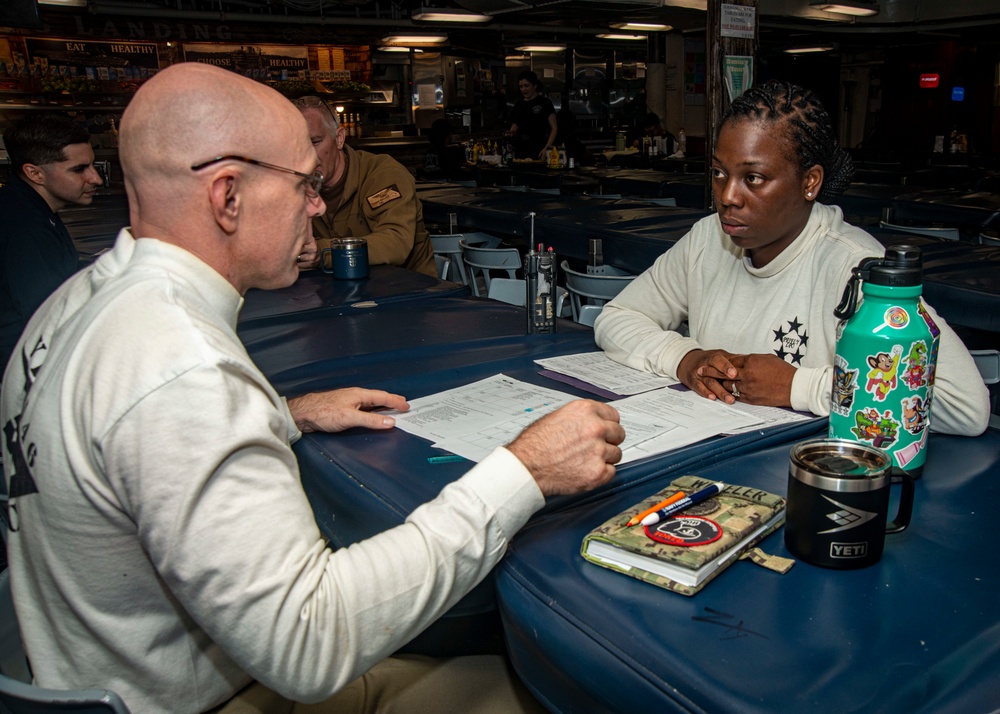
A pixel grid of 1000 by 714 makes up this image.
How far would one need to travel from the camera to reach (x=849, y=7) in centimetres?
907

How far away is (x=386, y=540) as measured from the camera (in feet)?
3.15

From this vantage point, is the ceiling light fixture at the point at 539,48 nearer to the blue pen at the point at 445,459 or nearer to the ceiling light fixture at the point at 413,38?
the ceiling light fixture at the point at 413,38

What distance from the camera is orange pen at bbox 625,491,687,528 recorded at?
1030 mm

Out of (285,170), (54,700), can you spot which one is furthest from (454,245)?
(54,700)

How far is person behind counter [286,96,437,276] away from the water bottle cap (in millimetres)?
2424

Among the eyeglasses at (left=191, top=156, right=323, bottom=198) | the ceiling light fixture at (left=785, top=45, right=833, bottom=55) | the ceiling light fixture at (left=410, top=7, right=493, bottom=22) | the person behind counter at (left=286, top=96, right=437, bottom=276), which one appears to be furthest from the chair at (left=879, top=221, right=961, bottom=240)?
the ceiling light fixture at (left=785, top=45, right=833, bottom=55)

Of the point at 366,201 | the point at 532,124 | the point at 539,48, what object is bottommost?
the point at 366,201

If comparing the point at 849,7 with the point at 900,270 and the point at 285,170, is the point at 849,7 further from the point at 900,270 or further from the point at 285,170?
the point at 285,170

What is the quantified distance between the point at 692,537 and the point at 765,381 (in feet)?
2.08

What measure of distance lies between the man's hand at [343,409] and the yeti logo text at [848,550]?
2.62ft

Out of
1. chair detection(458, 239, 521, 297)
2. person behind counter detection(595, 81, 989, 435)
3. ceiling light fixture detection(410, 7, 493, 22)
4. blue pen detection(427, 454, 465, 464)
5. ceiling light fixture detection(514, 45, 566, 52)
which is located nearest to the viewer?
blue pen detection(427, 454, 465, 464)

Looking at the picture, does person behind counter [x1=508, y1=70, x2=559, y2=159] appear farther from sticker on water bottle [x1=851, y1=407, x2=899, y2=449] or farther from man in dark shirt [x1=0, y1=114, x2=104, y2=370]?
sticker on water bottle [x1=851, y1=407, x2=899, y2=449]

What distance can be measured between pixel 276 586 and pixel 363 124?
11.9 meters

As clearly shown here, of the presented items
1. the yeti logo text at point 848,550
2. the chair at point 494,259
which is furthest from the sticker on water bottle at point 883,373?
the chair at point 494,259
